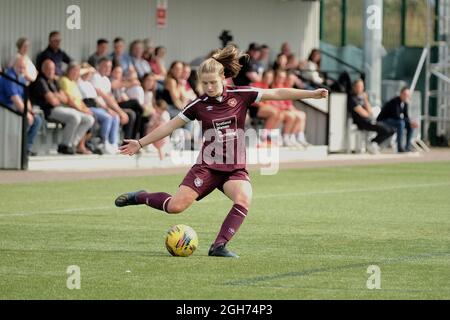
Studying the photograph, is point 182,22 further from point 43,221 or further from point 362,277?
point 362,277

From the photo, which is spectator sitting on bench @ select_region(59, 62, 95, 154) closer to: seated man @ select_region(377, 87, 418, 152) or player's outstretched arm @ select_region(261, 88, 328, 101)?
seated man @ select_region(377, 87, 418, 152)

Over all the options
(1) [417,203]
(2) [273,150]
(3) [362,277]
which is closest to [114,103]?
(2) [273,150]

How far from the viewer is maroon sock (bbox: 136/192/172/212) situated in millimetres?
12367

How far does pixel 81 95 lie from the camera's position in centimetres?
2423

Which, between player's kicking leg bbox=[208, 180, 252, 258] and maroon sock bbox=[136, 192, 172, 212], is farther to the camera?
maroon sock bbox=[136, 192, 172, 212]

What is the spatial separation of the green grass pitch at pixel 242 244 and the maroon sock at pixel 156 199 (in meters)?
0.40

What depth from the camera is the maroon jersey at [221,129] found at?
12094mm

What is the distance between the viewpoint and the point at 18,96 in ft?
75.2

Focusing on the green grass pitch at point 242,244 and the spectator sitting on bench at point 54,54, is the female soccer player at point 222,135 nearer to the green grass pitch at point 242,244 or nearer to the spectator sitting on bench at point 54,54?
the green grass pitch at point 242,244

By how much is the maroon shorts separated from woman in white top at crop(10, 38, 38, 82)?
11460 millimetres

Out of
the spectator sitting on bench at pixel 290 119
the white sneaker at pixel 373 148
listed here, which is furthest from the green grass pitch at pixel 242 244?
the white sneaker at pixel 373 148

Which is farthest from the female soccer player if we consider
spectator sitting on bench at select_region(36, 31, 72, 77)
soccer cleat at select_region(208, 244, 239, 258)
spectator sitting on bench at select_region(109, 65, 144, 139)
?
spectator sitting on bench at select_region(109, 65, 144, 139)

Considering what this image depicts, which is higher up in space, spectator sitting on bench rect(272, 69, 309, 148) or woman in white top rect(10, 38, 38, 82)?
woman in white top rect(10, 38, 38, 82)
